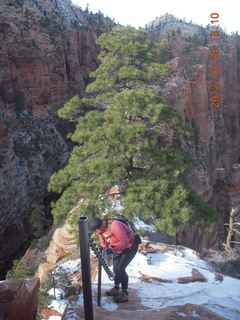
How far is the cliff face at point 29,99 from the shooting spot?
1495 cm

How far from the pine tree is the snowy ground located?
812 millimetres

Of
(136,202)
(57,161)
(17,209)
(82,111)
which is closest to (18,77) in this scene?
(57,161)

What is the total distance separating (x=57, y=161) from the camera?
19594 millimetres

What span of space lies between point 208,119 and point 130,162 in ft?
65.3

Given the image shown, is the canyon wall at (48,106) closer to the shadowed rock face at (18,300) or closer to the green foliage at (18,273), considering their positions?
the green foliage at (18,273)

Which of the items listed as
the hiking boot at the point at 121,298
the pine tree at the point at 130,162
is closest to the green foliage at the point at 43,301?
the hiking boot at the point at 121,298

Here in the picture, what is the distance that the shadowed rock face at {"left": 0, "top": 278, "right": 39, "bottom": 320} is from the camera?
8.36ft

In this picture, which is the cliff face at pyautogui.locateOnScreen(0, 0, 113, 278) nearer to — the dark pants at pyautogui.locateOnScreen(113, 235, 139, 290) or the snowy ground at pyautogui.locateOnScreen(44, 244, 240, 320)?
the snowy ground at pyautogui.locateOnScreen(44, 244, 240, 320)

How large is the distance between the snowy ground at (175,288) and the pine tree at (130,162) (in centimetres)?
81

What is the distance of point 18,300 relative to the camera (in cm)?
267

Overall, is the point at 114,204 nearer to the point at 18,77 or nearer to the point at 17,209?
the point at 17,209

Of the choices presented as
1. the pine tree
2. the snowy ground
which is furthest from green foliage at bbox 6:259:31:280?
the snowy ground

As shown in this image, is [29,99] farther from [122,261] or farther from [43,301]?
[122,261]

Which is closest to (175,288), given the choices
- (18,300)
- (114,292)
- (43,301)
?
(114,292)
